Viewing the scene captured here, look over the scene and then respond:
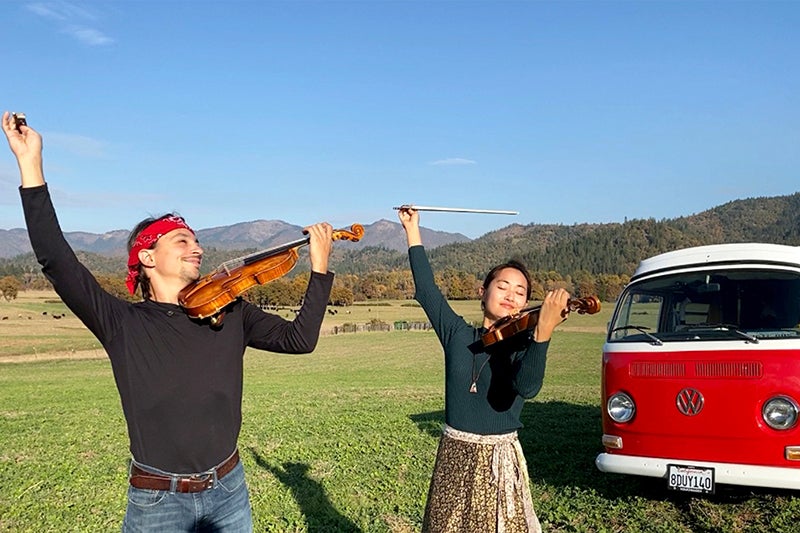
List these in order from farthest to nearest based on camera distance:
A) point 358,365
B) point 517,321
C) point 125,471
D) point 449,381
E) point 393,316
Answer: point 393,316 → point 358,365 → point 125,471 → point 449,381 → point 517,321

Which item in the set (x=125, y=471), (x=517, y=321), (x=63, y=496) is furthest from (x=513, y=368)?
(x=125, y=471)

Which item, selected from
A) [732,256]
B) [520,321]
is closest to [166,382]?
[520,321]

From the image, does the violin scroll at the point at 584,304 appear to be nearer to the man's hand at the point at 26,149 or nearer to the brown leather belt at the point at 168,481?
the brown leather belt at the point at 168,481

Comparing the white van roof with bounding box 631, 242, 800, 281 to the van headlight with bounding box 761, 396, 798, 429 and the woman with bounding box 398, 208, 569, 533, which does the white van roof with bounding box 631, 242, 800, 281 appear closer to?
the van headlight with bounding box 761, 396, 798, 429

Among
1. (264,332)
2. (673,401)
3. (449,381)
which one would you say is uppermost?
(264,332)

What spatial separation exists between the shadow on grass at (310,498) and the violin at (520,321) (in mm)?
3985

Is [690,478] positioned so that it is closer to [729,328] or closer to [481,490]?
[729,328]

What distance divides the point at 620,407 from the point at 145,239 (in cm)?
533

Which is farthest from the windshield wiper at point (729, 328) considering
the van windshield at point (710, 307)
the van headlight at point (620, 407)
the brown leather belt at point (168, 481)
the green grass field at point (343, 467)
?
the brown leather belt at point (168, 481)

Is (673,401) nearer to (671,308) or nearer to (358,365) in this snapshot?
(671,308)

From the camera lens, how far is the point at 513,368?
3516mm

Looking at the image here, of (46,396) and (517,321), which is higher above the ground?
(517,321)

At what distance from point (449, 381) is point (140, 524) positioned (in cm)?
181

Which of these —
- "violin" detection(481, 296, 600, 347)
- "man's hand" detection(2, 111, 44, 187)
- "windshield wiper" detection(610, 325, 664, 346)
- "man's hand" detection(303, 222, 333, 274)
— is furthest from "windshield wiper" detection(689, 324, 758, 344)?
"man's hand" detection(2, 111, 44, 187)
